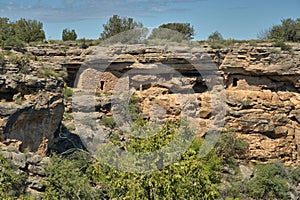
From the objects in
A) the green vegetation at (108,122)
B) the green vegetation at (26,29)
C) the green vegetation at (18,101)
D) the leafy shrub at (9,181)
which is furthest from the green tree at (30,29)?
the leafy shrub at (9,181)

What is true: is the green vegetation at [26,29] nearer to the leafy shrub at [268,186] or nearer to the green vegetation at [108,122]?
the green vegetation at [108,122]

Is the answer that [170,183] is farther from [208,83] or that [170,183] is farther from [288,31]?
[288,31]

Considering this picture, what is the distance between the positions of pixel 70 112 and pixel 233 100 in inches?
327

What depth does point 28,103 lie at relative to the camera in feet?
45.4

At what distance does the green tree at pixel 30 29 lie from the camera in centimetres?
2539

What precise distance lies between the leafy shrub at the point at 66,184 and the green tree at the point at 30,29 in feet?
45.7

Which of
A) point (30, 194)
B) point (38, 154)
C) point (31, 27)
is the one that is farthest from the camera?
point (31, 27)

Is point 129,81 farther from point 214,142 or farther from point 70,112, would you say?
point 214,142

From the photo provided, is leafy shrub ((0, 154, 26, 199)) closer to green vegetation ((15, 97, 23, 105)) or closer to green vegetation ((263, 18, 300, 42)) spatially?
green vegetation ((15, 97, 23, 105))

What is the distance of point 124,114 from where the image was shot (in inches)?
867

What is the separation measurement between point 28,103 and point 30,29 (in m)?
13.5

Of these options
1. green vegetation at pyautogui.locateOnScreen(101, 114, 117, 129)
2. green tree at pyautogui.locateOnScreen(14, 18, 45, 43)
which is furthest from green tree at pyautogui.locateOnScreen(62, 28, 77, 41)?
green vegetation at pyautogui.locateOnScreen(101, 114, 117, 129)

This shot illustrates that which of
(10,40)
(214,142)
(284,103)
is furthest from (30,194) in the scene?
(284,103)

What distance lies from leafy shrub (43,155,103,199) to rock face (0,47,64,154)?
5.02 feet
